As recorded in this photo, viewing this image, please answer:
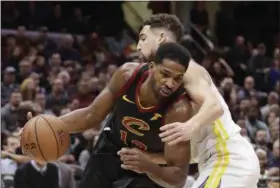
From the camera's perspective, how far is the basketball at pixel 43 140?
4570 mm

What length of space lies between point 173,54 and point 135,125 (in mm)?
570

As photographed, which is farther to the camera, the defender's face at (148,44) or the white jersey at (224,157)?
the defender's face at (148,44)

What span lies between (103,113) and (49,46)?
7.11m

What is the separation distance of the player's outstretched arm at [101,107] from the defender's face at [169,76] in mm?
359

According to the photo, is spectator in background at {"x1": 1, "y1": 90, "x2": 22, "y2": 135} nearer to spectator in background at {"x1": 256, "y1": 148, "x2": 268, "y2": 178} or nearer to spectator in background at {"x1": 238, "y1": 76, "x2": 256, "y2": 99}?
spectator in background at {"x1": 256, "y1": 148, "x2": 268, "y2": 178}

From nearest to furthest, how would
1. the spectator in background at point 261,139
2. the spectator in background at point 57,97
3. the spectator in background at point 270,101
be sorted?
the spectator in background at point 261,139
the spectator in background at point 57,97
the spectator in background at point 270,101

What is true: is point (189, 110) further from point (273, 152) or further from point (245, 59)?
point (245, 59)

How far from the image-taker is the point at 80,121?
4.75m

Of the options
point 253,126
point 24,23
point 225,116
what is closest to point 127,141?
point 225,116

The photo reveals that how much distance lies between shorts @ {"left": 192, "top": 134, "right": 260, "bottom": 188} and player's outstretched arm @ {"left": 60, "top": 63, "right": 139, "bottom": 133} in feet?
2.32

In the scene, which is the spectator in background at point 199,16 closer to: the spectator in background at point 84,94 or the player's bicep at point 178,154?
the spectator in background at point 84,94

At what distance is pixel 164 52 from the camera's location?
4.20m

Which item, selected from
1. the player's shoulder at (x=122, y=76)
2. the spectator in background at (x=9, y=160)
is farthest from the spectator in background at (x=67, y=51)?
the player's shoulder at (x=122, y=76)

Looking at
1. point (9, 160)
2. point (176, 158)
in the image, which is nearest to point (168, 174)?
point (176, 158)
